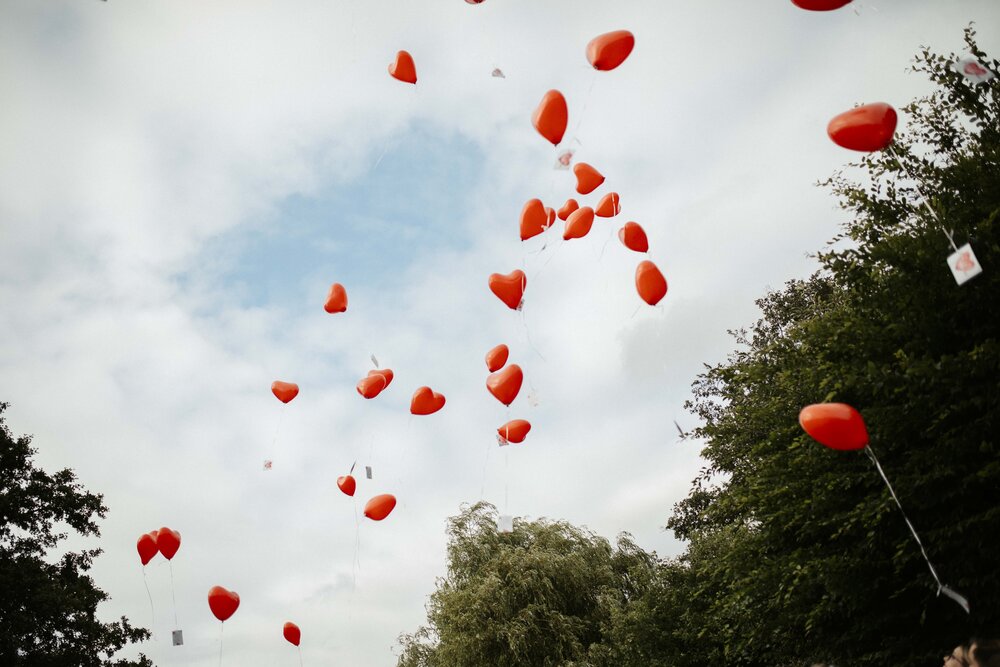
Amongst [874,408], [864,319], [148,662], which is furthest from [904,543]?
[148,662]

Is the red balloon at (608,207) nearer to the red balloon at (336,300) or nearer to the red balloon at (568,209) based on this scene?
the red balloon at (568,209)

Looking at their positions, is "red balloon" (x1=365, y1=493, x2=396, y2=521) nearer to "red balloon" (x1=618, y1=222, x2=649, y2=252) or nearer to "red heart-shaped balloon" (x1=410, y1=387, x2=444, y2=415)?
"red heart-shaped balloon" (x1=410, y1=387, x2=444, y2=415)

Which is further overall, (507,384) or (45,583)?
(45,583)

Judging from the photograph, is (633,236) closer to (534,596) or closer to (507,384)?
(507,384)

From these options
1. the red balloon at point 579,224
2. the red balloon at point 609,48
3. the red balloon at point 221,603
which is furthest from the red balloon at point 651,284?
the red balloon at point 221,603

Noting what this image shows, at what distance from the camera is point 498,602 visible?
1855 centimetres

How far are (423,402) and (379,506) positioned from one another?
1635 millimetres

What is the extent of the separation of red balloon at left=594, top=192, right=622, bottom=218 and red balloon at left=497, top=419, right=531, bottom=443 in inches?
122

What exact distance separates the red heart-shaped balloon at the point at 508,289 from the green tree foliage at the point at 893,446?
14.2 ft

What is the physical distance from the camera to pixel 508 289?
31.0ft

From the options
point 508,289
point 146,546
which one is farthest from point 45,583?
point 508,289

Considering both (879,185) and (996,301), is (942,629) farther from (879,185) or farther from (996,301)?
(879,185)

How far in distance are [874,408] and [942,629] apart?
3.27 metres

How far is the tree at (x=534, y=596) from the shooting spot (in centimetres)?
1761
